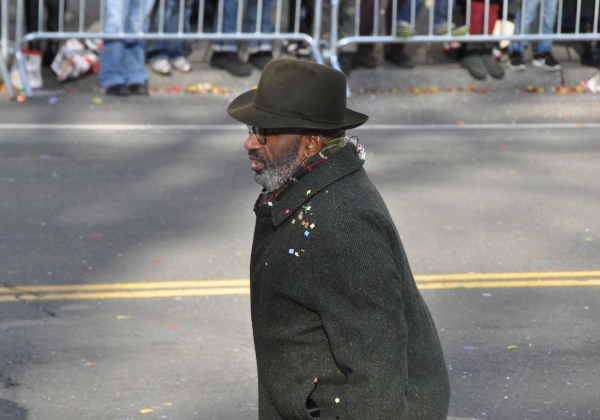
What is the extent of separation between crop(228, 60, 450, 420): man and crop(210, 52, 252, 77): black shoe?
9233mm

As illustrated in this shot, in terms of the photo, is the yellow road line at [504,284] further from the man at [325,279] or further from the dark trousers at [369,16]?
the dark trousers at [369,16]

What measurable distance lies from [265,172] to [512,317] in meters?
3.52

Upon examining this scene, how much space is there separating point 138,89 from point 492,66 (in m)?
4.61

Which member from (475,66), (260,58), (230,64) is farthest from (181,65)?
(475,66)

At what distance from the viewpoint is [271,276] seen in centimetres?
268

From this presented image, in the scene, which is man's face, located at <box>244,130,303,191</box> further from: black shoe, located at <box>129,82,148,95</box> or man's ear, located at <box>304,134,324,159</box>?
black shoe, located at <box>129,82,148,95</box>

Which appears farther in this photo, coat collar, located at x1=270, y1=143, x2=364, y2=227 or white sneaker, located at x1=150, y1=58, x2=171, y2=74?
white sneaker, located at x1=150, y1=58, x2=171, y2=74

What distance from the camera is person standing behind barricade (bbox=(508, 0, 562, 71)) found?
40.9 ft

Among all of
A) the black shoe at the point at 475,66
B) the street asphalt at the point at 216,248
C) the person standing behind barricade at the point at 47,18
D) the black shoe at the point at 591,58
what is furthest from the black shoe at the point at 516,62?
the person standing behind barricade at the point at 47,18

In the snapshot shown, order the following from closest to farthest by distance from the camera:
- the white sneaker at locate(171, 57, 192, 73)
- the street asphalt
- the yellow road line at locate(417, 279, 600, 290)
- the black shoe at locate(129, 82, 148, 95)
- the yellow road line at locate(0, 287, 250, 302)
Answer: the street asphalt, the yellow road line at locate(0, 287, 250, 302), the yellow road line at locate(417, 279, 600, 290), the black shoe at locate(129, 82, 148, 95), the white sneaker at locate(171, 57, 192, 73)

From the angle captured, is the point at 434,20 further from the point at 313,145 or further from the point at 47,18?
the point at 313,145

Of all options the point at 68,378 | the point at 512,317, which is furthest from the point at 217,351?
the point at 512,317

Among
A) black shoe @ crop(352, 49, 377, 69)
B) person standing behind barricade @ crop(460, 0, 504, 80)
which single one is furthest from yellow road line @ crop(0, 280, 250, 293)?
person standing behind barricade @ crop(460, 0, 504, 80)

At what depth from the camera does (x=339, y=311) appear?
255cm
